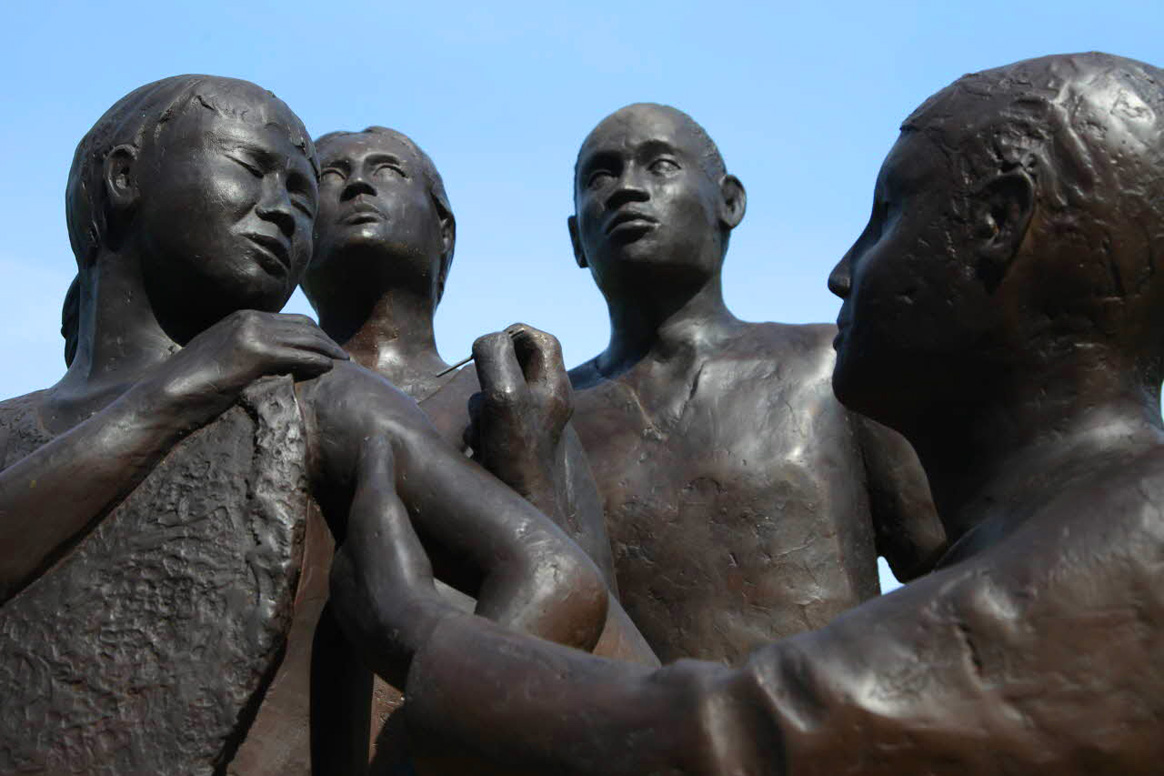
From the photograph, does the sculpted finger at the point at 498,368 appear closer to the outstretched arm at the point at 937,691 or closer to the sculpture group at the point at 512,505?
the sculpture group at the point at 512,505

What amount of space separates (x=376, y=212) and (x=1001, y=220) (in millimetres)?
3535

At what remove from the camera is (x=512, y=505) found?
4.13 meters

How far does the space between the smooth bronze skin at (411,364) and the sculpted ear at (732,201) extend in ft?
3.23

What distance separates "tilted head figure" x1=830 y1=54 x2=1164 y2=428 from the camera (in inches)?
143

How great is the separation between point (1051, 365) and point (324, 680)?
1.66 meters

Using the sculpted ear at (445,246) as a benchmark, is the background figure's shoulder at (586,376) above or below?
below

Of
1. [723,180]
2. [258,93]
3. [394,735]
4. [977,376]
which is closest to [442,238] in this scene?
[723,180]

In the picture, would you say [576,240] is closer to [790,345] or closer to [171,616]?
[790,345]

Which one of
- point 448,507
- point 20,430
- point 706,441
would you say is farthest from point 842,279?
point 706,441

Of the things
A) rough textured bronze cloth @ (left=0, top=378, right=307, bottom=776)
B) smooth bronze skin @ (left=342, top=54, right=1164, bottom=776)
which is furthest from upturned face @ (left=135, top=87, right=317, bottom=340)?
smooth bronze skin @ (left=342, top=54, right=1164, bottom=776)

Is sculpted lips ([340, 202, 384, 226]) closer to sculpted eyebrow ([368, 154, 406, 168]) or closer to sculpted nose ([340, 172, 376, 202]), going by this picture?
sculpted nose ([340, 172, 376, 202])

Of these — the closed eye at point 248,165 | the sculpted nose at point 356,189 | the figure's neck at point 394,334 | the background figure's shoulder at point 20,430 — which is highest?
the closed eye at point 248,165

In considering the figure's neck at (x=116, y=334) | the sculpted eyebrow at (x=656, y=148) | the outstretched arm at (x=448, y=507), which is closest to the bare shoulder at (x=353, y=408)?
the outstretched arm at (x=448, y=507)

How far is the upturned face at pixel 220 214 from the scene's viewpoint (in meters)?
4.59
